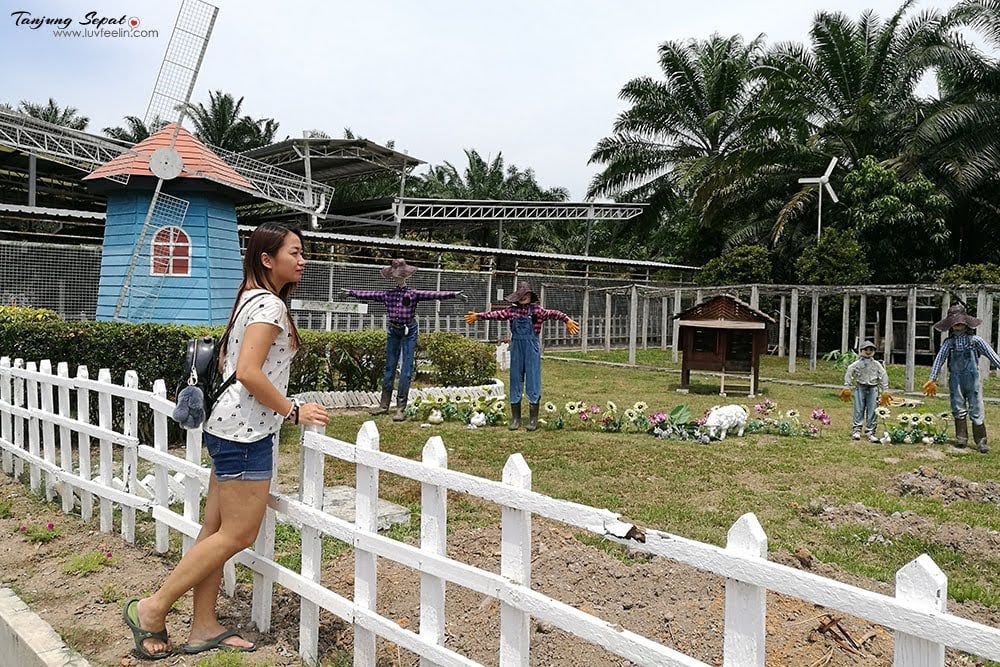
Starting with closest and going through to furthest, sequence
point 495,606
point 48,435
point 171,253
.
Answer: point 495,606, point 48,435, point 171,253

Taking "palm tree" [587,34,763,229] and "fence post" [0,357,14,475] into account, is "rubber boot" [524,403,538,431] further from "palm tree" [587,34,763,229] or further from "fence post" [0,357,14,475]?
"palm tree" [587,34,763,229]

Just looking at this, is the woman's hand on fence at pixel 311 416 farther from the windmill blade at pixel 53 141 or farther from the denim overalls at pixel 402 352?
the windmill blade at pixel 53 141

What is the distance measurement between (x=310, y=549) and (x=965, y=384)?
7.85 meters

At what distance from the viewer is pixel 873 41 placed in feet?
85.8

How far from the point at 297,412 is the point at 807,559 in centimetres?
288

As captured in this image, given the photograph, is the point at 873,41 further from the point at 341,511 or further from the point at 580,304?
the point at 341,511

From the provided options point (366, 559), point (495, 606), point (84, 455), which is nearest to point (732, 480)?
point (495, 606)

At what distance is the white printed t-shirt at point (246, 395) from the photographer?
9.60 feet

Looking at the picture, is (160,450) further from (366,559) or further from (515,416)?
(515,416)

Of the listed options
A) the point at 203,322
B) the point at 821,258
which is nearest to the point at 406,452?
the point at 203,322

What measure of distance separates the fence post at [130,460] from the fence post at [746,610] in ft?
12.1

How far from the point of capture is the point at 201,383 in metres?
3.00

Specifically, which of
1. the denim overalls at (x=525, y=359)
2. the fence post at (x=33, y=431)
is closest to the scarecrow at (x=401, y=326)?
the denim overalls at (x=525, y=359)

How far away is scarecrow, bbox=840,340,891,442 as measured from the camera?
867 centimetres
